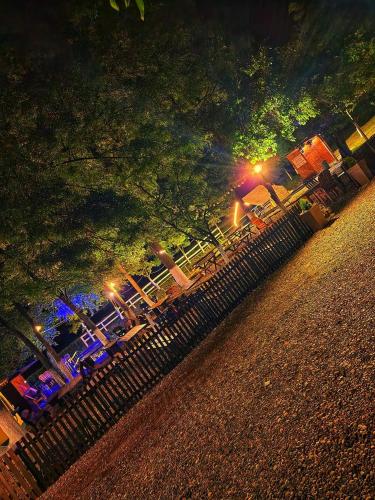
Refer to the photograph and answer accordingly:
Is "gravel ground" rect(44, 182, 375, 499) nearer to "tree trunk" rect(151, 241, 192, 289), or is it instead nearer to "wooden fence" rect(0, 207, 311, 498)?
"wooden fence" rect(0, 207, 311, 498)

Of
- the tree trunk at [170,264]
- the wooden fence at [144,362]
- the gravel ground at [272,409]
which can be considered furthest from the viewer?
the tree trunk at [170,264]

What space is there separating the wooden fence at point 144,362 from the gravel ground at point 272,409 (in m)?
0.50

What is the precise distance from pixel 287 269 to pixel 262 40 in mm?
23686

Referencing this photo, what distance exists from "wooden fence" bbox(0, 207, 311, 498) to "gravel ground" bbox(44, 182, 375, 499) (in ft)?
1.66

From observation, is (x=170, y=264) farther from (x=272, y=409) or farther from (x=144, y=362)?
(x=272, y=409)

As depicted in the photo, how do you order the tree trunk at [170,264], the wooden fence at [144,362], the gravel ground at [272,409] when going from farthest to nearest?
the tree trunk at [170,264], the wooden fence at [144,362], the gravel ground at [272,409]

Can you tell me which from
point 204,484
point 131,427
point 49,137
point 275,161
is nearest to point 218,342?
point 131,427

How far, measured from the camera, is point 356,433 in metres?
3.64

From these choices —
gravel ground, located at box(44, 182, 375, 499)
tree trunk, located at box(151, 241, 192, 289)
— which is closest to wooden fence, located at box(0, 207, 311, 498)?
gravel ground, located at box(44, 182, 375, 499)

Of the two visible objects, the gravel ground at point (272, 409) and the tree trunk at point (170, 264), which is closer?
the gravel ground at point (272, 409)

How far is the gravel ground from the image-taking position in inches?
148

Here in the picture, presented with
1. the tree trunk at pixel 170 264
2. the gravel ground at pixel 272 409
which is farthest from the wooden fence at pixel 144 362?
the tree trunk at pixel 170 264

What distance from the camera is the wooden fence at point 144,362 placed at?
823 centimetres

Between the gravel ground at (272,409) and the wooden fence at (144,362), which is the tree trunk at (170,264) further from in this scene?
the gravel ground at (272,409)
